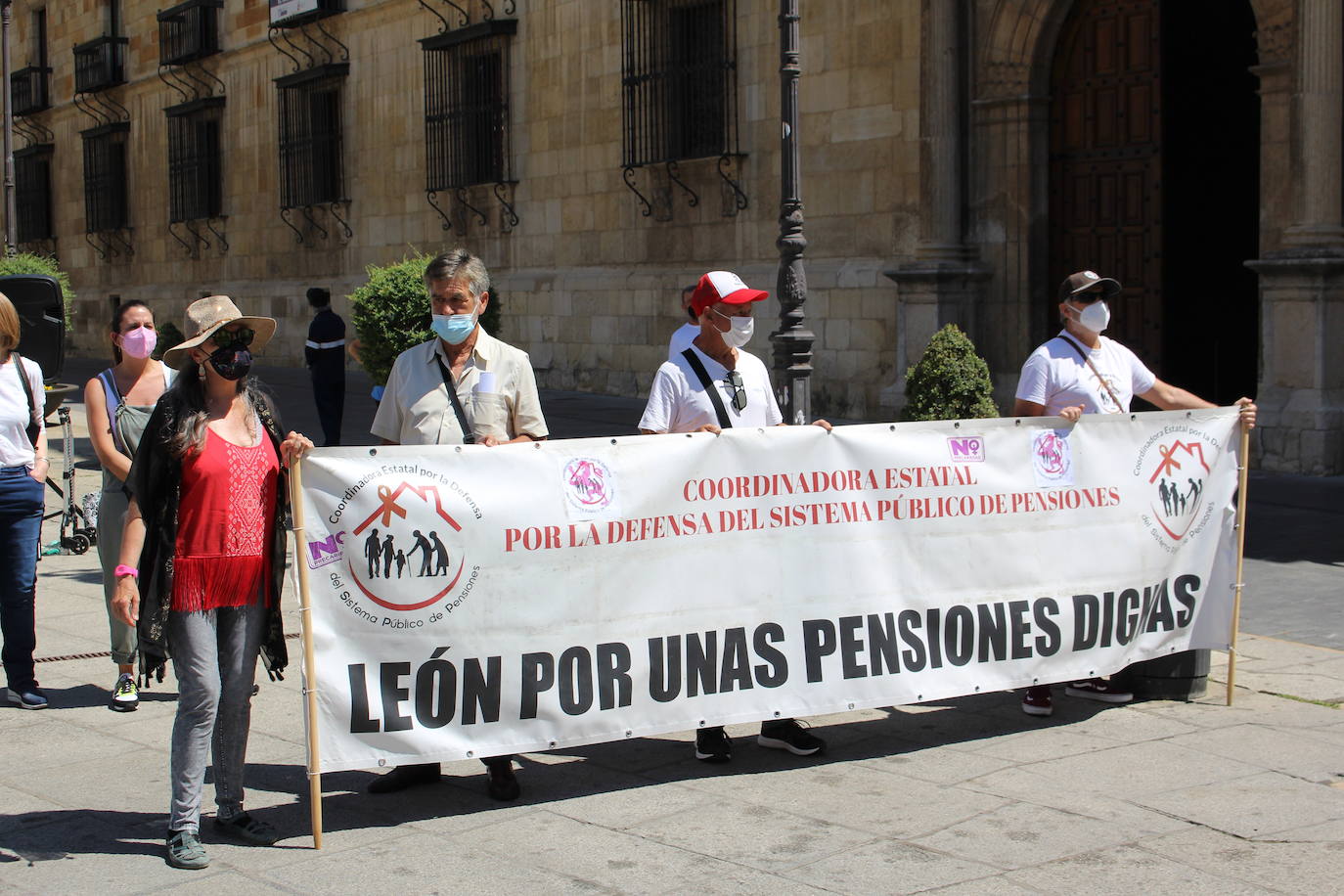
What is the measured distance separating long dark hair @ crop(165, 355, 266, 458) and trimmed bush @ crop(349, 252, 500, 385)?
7.15 metres

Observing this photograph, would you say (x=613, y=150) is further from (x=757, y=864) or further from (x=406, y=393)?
(x=757, y=864)

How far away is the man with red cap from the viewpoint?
580cm

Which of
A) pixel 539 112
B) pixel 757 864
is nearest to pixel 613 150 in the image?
pixel 539 112

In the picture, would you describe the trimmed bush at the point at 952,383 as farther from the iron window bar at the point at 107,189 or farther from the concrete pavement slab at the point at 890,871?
the iron window bar at the point at 107,189

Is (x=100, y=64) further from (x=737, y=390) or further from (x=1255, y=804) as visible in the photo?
(x=1255, y=804)

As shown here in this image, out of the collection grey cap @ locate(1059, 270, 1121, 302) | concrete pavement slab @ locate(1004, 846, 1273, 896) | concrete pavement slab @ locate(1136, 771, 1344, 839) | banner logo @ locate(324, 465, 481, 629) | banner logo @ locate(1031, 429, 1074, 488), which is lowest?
concrete pavement slab @ locate(1004, 846, 1273, 896)

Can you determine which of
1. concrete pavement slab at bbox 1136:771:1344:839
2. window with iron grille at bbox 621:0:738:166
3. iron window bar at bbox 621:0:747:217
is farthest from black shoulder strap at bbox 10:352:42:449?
window with iron grille at bbox 621:0:738:166

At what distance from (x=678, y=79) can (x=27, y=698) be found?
1407cm

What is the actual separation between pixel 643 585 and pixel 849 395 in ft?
39.5

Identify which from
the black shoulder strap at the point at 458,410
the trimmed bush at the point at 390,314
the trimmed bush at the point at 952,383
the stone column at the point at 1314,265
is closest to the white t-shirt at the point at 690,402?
the black shoulder strap at the point at 458,410

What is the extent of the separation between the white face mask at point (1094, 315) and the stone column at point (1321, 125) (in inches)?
286

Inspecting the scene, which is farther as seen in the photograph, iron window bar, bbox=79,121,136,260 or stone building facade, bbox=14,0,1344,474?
iron window bar, bbox=79,121,136,260

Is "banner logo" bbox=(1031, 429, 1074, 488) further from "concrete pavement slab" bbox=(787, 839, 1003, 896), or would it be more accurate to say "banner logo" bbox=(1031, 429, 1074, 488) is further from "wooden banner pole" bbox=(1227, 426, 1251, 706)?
"concrete pavement slab" bbox=(787, 839, 1003, 896)

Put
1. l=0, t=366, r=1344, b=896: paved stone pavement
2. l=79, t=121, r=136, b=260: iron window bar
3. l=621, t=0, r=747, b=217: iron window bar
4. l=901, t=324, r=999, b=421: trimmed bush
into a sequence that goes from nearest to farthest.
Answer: l=0, t=366, r=1344, b=896: paved stone pavement, l=901, t=324, r=999, b=421: trimmed bush, l=621, t=0, r=747, b=217: iron window bar, l=79, t=121, r=136, b=260: iron window bar
